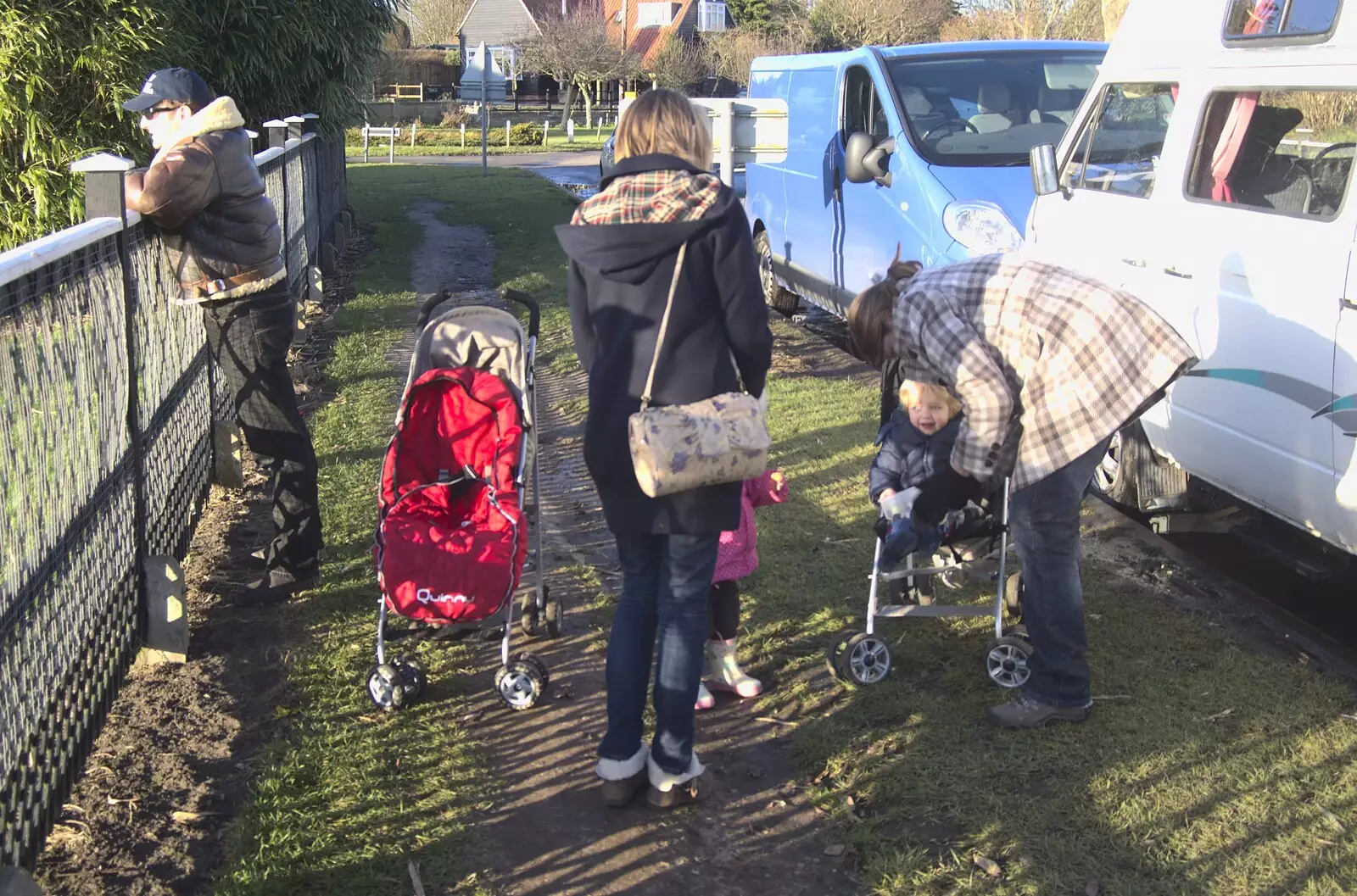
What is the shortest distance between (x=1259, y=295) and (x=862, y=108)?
568 centimetres

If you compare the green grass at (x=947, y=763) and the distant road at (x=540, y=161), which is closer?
the green grass at (x=947, y=763)

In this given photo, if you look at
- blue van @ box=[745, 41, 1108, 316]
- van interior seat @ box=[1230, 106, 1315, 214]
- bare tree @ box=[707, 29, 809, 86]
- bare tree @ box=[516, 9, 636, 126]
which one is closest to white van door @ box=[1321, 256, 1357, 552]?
van interior seat @ box=[1230, 106, 1315, 214]

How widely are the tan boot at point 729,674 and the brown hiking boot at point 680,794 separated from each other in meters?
0.72

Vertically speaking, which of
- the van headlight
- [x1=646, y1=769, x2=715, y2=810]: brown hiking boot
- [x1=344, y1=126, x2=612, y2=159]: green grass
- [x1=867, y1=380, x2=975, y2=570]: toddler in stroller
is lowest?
[x1=344, y1=126, x2=612, y2=159]: green grass

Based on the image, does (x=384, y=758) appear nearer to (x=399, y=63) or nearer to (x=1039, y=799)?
(x=1039, y=799)

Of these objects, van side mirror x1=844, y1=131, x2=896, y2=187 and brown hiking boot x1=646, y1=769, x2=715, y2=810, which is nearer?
brown hiking boot x1=646, y1=769, x2=715, y2=810

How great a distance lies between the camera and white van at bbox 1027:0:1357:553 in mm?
4651

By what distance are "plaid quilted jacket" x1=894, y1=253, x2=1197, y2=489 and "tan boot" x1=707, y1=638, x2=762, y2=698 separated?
1152mm

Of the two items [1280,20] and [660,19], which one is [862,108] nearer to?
[1280,20]

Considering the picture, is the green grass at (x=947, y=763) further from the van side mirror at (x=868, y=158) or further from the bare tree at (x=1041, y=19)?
the bare tree at (x=1041, y=19)

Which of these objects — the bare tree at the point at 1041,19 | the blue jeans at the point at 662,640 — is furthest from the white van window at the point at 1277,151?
the bare tree at the point at 1041,19

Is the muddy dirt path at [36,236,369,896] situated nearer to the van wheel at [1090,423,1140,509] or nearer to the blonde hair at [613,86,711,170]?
the blonde hair at [613,86,711,170]

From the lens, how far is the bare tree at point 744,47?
176 ft

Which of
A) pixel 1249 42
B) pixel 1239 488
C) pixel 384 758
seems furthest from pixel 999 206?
pixel 384 758
